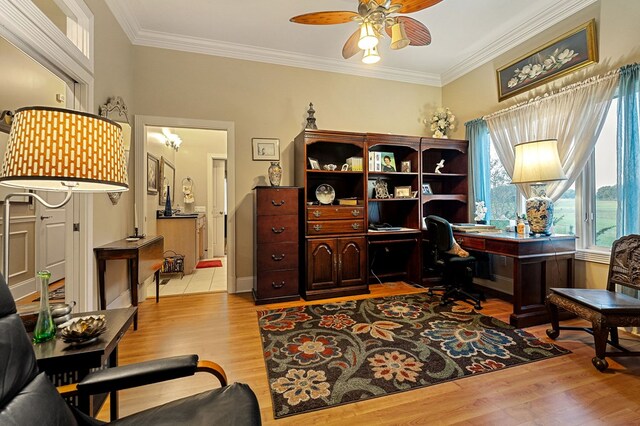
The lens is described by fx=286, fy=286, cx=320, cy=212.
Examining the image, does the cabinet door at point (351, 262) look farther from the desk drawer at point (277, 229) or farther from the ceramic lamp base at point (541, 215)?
the ceramic lamp base at point (541, 215)

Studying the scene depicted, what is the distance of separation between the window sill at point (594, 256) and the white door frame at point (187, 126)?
12.2ft

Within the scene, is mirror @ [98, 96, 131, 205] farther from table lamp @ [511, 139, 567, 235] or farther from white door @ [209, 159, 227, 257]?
table lamp @ [511, 139, 567, 235]

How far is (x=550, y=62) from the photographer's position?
2.96m

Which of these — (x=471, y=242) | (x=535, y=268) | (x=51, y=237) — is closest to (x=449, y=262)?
(x=471, y=242)

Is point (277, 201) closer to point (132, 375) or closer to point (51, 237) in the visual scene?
point (51, 237)

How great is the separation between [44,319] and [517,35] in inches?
185

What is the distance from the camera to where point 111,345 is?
3.90 feet

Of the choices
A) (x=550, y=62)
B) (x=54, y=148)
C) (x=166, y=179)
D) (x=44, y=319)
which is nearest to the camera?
(x=54, y=148)

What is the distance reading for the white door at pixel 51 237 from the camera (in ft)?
7.95

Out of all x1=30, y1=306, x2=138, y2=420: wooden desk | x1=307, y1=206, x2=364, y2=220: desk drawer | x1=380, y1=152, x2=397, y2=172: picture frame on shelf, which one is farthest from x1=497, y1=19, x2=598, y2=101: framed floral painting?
x1=30, y1=306, x2=138, y2=420: wooden desk

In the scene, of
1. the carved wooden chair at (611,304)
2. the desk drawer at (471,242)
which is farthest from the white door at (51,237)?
the carved wooden chair at (611,304)

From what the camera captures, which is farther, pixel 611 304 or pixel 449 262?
pixel 449 262

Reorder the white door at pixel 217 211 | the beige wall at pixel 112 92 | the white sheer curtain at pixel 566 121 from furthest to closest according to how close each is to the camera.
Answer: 1. the white door at pixel 217 211
2. the white sheer curtain at pixel 566 121
3. the beige wall at pixel 112 92

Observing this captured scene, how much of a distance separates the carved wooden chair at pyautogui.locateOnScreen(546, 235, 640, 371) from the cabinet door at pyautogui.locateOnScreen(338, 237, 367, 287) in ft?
5.99
